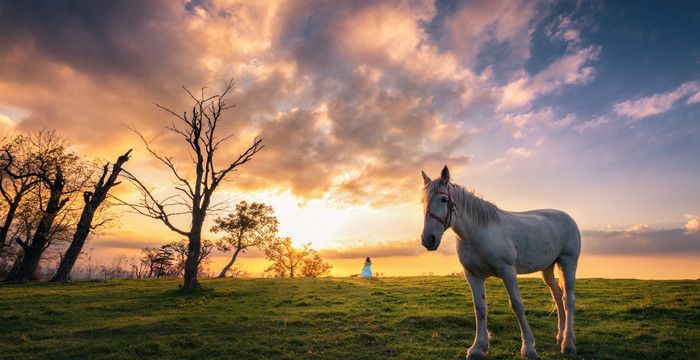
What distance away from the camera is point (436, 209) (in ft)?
23.9

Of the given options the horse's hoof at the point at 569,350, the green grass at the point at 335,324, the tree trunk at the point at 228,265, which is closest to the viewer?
the horse's hoof at the point at 569,350

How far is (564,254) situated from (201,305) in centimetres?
1565

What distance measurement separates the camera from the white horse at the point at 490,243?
293 inches

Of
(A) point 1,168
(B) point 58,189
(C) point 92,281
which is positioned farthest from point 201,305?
(A) point 1,168

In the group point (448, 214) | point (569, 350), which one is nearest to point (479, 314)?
point (448, 214)

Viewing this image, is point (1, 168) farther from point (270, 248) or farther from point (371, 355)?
point (371, 355)

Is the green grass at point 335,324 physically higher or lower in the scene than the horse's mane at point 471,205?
lower

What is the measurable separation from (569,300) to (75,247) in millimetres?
34238

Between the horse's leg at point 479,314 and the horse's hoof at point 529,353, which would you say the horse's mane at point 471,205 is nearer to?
the horse's leg at point 479,314

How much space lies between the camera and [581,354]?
30.3 ft

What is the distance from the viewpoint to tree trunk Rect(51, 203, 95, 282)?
29.9 m

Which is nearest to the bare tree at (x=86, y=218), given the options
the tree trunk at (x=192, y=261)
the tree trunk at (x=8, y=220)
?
the tree trunk at (x=8, y=220)

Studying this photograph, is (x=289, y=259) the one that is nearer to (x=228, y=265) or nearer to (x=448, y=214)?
(x=228, y=265)

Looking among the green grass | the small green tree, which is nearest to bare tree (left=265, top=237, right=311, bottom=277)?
the small green tree
